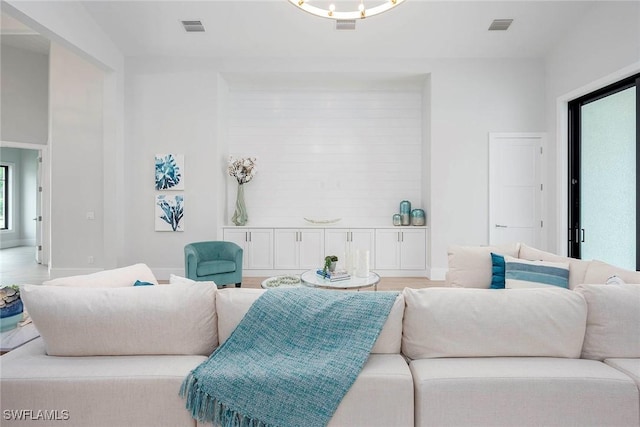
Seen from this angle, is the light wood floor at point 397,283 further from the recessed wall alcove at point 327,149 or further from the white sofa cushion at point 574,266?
the white sofa cushion at point 574,266

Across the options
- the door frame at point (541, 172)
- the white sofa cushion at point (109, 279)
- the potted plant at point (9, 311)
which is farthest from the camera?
the door frame at point (541, 172)

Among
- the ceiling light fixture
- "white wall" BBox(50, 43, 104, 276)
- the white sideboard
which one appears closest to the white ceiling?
"white wall" BBox(50, 43, 104, 276)

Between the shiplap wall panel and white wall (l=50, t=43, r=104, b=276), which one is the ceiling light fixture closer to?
the shiplap wall panel

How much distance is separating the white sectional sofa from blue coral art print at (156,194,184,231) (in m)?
3.97

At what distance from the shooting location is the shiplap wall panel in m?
6.16

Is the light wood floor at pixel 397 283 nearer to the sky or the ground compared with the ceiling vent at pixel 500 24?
nearer to the ground

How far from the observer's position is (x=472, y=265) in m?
3.37

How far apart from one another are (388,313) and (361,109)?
5086 mm

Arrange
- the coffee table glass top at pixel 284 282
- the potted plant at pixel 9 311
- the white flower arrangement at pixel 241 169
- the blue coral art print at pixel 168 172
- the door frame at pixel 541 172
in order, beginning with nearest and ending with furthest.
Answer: the potted plant at pixel 9 311, the coffee table glass top at pixel 284 282, the door frame at pixel 541 172, the blue coral art print at pixel 168 172, the white flower arrangement at pixel 241 169

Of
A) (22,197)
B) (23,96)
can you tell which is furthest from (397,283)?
(22,197)

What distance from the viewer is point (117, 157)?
547 centimetres


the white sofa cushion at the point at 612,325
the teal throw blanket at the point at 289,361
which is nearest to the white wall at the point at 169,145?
the teal throw blanket at the point at 289,361

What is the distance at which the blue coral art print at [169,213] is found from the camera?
5.63 m

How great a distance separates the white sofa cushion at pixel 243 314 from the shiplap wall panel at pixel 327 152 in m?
4.45
